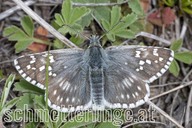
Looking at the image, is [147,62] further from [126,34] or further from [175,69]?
[175,69]

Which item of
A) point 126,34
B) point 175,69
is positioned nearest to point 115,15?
point 126,34

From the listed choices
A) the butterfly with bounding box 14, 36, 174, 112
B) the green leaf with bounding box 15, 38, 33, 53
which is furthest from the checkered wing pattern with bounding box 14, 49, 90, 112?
the green leaf with bounding box 15, 38, 33, 53

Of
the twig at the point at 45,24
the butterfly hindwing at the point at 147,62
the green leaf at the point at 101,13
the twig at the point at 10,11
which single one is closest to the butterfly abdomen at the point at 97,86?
the butterfly hindwing at the point at 147,62

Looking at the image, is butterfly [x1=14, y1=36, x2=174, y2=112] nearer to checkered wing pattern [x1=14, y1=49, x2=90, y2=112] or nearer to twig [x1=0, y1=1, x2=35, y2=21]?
checkered wing pattern [x1=14, y1=49, x2=90, y2=112]

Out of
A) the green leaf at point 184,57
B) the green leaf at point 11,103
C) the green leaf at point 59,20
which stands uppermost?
the green leaf at point 59,20

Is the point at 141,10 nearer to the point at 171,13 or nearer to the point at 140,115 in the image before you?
the point at 171,13

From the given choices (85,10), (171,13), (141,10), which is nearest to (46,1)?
(85,10)

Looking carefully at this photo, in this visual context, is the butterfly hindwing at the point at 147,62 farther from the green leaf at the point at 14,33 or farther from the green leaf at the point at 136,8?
the green leaf at the point at 14,33

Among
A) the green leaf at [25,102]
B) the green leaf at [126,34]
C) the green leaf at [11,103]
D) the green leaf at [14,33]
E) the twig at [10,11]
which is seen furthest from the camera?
the twig at [10,11]
